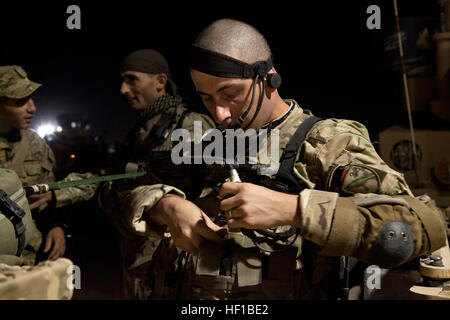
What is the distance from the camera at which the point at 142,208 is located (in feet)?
4.76

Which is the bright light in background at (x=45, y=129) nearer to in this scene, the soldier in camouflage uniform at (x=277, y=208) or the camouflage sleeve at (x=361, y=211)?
the soldier in camouflage uniform at (x=277, y=208)

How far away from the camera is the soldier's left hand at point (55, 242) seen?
9.21ft

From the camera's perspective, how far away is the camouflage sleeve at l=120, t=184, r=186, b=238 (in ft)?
4.76

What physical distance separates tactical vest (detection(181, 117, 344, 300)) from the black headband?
234 mm

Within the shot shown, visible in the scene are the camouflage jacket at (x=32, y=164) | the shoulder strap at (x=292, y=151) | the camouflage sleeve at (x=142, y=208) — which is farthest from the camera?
the camouflage jacket at (x=32, y=164)

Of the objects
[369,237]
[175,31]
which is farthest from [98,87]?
[369,237]

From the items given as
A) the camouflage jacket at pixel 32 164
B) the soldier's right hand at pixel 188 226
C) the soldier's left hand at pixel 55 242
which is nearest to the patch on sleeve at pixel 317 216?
the soldier's right hand at pixel 188 226

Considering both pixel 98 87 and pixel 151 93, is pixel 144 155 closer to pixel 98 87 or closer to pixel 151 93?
pixel 151 93

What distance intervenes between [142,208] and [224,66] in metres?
0.53

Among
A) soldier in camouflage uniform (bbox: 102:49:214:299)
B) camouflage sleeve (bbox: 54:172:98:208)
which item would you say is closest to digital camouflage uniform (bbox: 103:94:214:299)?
soldier in camouflage uniform (bbox: 102:49:214:299)

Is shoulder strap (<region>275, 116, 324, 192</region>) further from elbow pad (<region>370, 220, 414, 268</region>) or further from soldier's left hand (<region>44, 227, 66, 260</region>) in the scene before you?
soldier's left hand (<region>44, 227, 66, 260</region>)

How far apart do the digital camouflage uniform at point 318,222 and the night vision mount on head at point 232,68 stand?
0.14m

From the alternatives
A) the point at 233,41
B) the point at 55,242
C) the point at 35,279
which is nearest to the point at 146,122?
the point at 55,242

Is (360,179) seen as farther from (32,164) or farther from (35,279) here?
(32,164)
